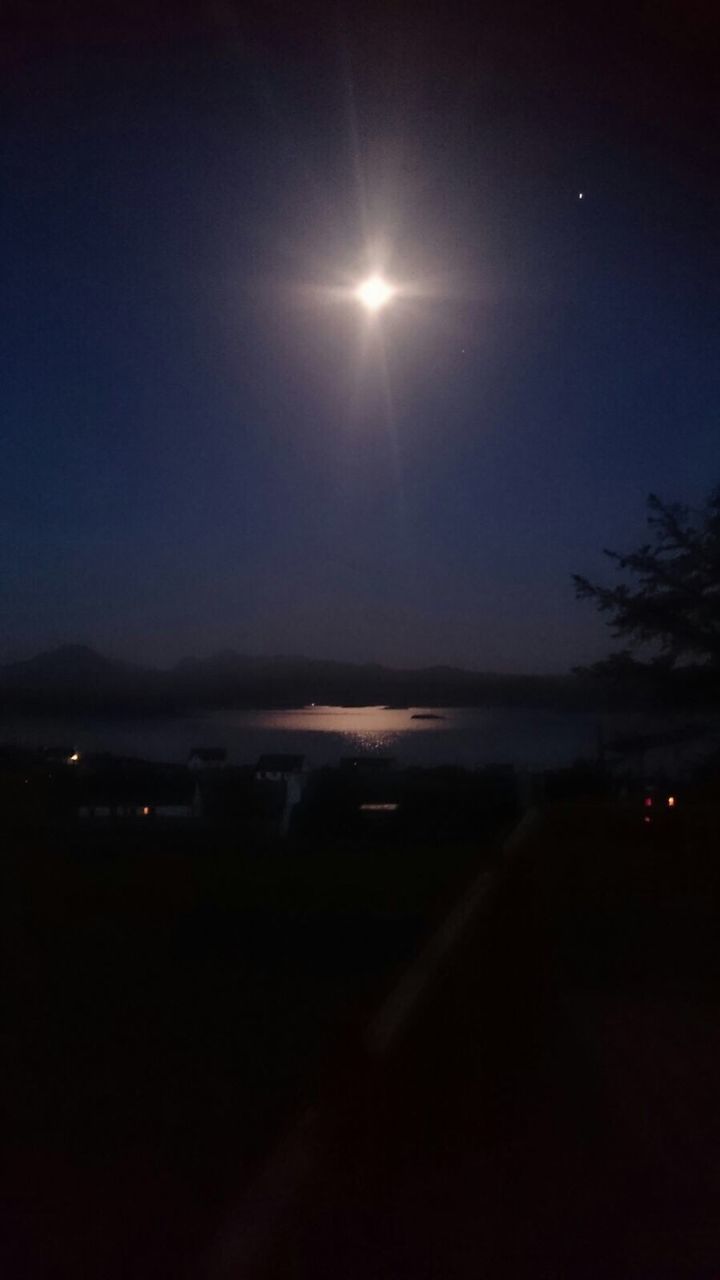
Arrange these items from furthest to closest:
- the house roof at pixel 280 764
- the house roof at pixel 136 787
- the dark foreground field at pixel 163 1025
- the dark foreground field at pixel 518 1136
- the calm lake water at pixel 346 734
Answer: the house roof at pixel 280 764 → the calm lake water at pixel 346 734 → the house roof at pixel 136 787 → the dark foreground field at pixel 163 1025 → the dark foreground field at pixel 518 1136

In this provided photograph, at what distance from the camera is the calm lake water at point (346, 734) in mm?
28156

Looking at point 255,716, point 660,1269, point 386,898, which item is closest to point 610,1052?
point 660,1269

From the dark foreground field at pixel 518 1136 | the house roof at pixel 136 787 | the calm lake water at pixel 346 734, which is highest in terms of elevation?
the calm lake water at pixel 346 734

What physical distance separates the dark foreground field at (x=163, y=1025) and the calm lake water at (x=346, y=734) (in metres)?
12.4

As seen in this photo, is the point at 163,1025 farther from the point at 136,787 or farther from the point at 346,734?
the point at 346,734

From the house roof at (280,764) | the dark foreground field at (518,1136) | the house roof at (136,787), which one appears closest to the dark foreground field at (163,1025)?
the dark foreground field at (518,1136)

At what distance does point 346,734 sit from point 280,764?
9.56m

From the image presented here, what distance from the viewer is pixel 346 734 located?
3978 cm

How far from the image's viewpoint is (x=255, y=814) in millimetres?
23250

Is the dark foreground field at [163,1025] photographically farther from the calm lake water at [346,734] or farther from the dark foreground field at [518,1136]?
the calm lake water at [346,734]

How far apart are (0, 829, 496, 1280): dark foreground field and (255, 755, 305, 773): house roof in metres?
15.6

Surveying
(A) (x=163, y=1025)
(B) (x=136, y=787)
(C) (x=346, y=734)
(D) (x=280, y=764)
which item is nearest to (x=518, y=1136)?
(A) (x=163, y=1025)

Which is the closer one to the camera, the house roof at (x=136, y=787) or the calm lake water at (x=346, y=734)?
the house roof at (x=136, y=787)

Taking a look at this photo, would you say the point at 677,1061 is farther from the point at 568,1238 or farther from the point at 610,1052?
the point at 568,1238
